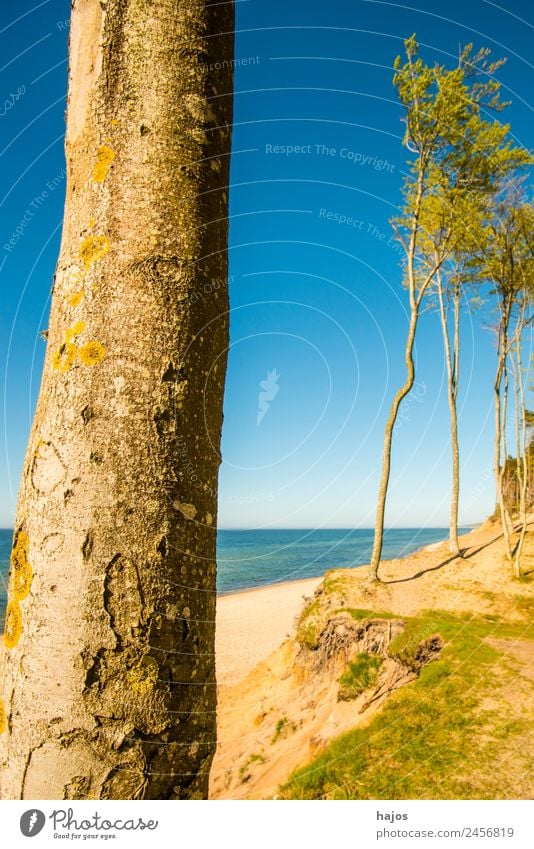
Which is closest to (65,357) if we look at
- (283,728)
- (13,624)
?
(13,624)

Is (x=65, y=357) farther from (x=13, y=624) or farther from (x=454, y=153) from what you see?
(x=454, y=153)

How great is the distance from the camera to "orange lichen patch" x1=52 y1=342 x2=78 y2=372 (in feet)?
4.30

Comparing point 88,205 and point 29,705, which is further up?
point 88,205

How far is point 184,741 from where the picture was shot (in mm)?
1241

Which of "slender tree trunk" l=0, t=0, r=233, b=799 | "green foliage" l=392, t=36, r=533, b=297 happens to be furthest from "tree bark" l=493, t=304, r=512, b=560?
"slender tree trunk" l=0, t=0, r=233, b=799

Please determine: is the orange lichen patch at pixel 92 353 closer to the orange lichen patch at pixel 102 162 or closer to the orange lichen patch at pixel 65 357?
the orange lichen patch at pixel 65 357

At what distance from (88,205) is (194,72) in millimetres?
544

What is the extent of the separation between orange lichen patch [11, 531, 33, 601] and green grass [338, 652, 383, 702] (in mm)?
8054

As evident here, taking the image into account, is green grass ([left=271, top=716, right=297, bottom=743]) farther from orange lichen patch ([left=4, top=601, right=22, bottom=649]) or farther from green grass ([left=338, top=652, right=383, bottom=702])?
orange lichen patch ([left=4, top=601, right=22, bottom=649])

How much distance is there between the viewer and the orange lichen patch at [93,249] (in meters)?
1.35

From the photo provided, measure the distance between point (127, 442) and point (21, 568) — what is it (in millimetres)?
456
